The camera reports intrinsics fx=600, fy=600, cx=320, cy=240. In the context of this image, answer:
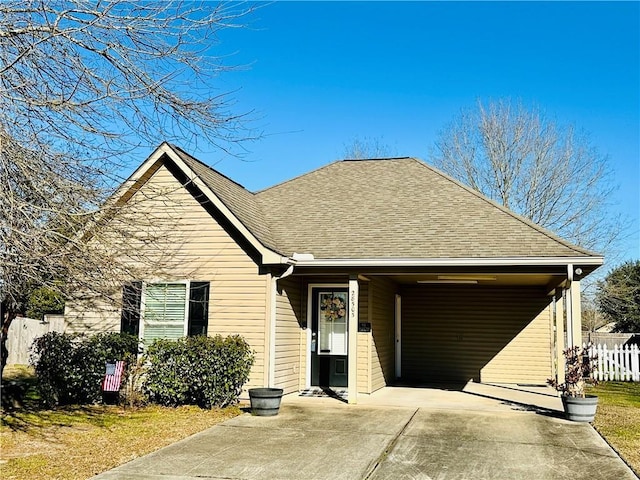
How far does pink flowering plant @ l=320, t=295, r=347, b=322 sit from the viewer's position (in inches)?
511

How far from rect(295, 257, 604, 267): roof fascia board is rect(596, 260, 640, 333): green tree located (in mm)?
17028

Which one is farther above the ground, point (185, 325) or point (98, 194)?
point (98, 194)

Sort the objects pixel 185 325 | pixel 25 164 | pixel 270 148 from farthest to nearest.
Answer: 1. pixel 185 325
2. pixel 270 148
3. pixel 25 164

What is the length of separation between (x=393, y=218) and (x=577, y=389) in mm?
5220

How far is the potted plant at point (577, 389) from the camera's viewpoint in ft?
32.1


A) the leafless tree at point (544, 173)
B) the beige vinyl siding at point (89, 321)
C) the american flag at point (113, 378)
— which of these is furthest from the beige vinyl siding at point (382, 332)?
the leafless tree at point (544, 173)

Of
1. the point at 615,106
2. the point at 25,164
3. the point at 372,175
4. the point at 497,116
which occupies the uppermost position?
the point at 497,116

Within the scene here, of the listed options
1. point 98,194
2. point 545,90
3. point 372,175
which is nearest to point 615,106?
point 545,90

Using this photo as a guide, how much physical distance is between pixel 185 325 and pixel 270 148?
6.12m

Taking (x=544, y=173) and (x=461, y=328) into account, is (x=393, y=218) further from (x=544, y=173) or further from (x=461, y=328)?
(x=544, y=173)

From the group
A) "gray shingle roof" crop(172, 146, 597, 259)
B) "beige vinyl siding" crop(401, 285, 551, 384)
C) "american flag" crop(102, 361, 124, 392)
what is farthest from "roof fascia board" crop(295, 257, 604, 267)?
"beige vinyl siding" crop(401, 285, 551, 384)

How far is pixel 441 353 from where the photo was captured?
631 inches

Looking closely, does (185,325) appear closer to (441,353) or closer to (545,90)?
(441,353)

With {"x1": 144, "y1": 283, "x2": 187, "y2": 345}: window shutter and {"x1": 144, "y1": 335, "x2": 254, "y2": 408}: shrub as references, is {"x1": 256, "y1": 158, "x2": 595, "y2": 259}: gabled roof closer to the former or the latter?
{"x1": 144, "y1": 283, "x2": 187, "y2": 345}: window shutter
